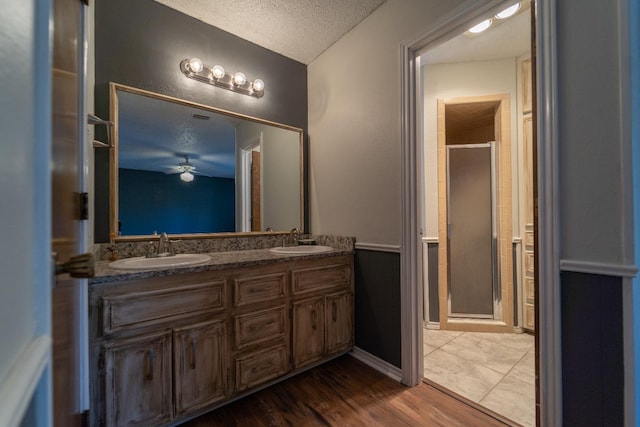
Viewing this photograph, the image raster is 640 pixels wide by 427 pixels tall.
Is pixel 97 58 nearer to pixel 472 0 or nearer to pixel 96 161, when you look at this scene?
pixel 96 161

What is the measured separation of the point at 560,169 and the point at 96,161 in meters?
2.41

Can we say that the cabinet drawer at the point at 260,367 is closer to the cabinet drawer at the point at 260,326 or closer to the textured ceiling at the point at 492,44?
the cabinet drawer at the point at 260,326

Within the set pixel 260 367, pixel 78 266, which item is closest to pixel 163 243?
pixel 260 367

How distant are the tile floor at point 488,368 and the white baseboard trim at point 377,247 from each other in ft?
2.98

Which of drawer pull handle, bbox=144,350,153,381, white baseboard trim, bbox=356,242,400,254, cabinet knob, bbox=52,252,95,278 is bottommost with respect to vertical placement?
drawer pull handle, bbox=144,350,153,381

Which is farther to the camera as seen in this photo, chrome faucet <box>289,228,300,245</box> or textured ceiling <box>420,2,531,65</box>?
chrome faucet <box>289,228,300,245</box>

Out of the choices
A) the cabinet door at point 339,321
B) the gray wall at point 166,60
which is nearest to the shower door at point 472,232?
the cabinet door at point 339,321

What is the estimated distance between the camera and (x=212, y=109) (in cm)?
202

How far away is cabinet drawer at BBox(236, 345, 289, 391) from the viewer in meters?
1.55

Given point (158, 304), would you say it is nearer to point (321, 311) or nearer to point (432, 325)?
point (321, 311)

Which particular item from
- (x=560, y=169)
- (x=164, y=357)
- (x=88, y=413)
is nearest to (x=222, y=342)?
(x=164, y=357)

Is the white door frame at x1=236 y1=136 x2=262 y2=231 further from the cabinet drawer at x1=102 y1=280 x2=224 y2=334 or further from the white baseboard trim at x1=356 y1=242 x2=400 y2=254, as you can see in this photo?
the white baseboard trim at x1=356 y1=242 x2=400 y2=254

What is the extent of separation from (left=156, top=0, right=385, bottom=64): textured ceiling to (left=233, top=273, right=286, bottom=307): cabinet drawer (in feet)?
6.11

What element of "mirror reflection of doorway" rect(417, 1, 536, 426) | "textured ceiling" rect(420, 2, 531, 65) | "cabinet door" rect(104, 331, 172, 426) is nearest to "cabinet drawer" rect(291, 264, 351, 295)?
"cabinet door" rect(104, 331, 172, 426)
